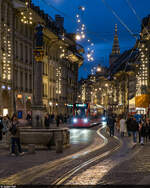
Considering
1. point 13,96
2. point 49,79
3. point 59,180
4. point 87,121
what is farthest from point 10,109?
point 59,180

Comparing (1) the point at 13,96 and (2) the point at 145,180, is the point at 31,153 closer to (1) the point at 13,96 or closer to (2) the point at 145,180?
(2) the point at 145,180

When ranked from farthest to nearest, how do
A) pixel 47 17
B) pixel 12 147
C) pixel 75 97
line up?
pixel 75 97 → pixel 47 17 → pixel 12 147

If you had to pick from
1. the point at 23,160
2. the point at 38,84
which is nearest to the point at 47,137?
the point at 23,160

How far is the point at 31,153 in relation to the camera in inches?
781

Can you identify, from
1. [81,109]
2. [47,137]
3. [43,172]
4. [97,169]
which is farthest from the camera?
[81,109]

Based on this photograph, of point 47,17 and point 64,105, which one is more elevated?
point 47,17

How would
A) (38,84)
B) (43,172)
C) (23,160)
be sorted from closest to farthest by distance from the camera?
(43,172), (23,160), (38,84)

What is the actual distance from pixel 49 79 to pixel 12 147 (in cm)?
5496

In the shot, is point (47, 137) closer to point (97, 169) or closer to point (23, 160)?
point (23, 160)

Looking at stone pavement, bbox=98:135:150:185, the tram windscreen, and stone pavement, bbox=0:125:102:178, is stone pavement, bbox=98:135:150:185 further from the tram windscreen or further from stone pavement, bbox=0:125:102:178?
the tram windscreen

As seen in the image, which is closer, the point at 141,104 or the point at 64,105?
the point at 141,104

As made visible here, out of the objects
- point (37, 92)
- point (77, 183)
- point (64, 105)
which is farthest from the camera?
point (64, 105)

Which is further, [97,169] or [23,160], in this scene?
[23,160]

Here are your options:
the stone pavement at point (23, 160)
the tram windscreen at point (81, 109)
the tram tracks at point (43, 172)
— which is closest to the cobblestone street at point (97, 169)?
the stone pavement at point (23, 160)
